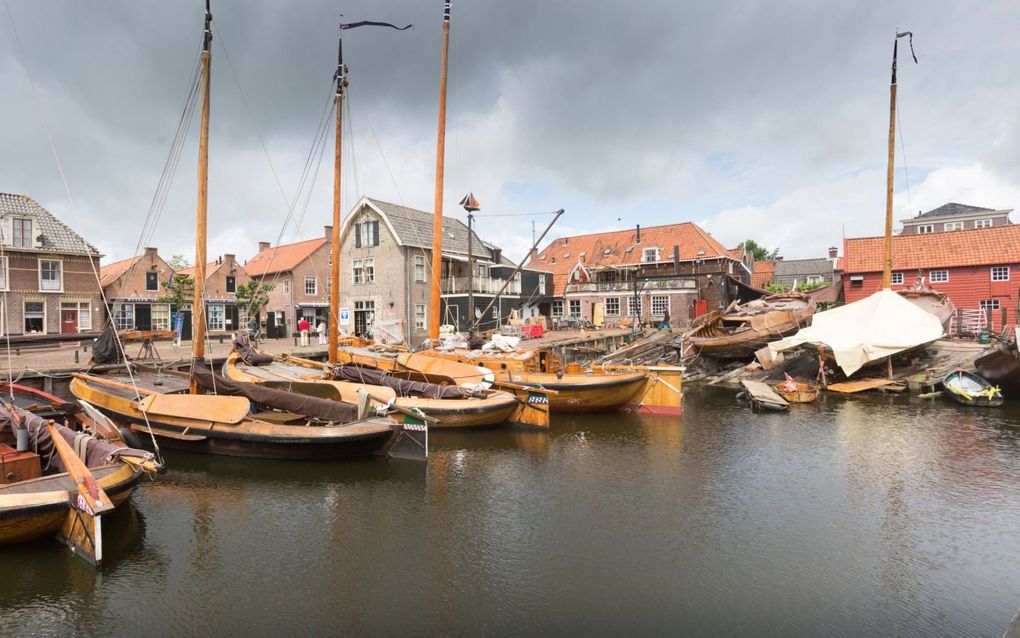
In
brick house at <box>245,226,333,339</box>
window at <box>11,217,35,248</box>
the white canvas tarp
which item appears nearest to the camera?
the white canvas tarp

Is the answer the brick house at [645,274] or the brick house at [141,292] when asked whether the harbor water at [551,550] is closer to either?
the brick house at [645,274]

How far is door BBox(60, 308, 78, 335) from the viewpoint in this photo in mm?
31641

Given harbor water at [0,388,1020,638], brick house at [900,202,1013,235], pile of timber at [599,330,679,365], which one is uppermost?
brick house at [900,202,1013,235]

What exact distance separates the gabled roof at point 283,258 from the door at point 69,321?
13330 millimetres

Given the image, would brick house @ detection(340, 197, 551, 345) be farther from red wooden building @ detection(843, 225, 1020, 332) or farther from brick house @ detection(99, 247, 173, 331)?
red wooden building @ detection(843, 225, 1020, 332)

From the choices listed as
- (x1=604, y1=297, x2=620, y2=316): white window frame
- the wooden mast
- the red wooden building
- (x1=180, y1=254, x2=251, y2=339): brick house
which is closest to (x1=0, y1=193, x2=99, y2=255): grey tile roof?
(x1=180, y1=254, x2=251, y2=339): brick house

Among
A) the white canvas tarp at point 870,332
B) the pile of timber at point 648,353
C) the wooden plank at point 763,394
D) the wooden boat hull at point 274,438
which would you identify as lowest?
the wooden plank at point 763,394

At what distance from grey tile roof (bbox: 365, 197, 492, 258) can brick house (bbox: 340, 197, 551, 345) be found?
0.07 meters

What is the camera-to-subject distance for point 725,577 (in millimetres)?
7273

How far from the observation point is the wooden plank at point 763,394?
19.4 meters

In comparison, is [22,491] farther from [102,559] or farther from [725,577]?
[725,577]

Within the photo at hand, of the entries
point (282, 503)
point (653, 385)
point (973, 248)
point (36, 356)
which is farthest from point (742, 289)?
point (36, 356)

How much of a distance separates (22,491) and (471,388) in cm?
994

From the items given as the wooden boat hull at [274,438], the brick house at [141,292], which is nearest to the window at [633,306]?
the wooden boat hull at [274,438]
